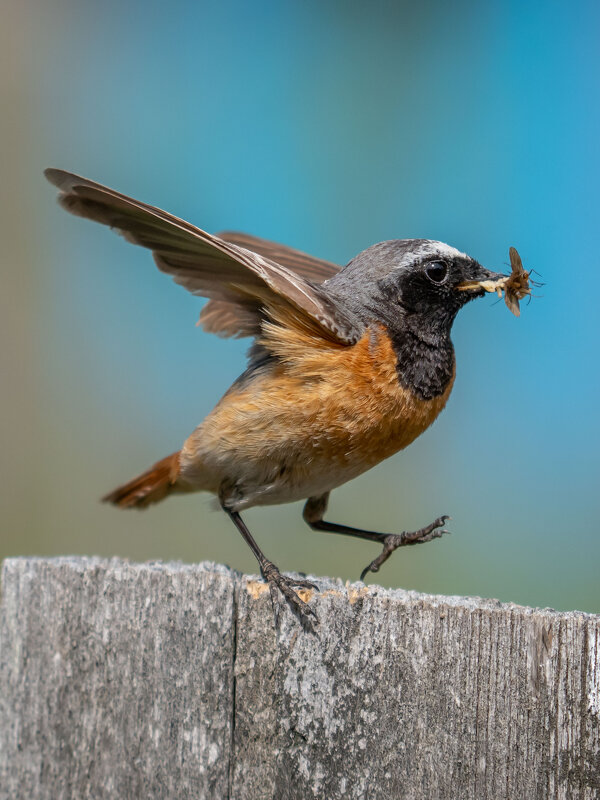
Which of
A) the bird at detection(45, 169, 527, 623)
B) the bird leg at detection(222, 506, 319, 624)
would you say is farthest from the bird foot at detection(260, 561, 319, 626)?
the bird at detection(45, 169, 527, 623)

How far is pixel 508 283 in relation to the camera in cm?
396

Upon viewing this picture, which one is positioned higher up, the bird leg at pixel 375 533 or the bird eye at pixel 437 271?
the bird eye at pixel 437 271

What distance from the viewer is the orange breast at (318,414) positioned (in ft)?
12.0

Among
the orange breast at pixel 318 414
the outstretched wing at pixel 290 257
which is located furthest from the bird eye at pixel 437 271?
the outstretched wing at pixel 290 257

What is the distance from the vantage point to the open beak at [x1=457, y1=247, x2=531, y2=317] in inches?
154

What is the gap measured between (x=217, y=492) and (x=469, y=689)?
85.1 inches

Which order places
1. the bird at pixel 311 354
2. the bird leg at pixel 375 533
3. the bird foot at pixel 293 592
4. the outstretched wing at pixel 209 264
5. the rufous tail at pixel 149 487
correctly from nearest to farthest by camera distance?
1. the bird foot at pixel 293 592
2. the outstretched wing at pixel 209 264
3. the bird at pixel 311 354
4. the bird leg at pixel 375 533
5. the rufous tail at pixel 149 487

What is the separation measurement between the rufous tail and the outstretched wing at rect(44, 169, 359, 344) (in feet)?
3.03

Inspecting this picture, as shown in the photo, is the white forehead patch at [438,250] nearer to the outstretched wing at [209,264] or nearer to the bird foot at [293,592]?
the outstretched wing at [209,264]

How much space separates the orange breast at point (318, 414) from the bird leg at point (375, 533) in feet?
1.42

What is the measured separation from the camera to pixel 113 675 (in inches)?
107

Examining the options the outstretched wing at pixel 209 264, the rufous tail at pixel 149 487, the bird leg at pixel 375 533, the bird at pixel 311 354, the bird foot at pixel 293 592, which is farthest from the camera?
the rufous tail at pixel 149 487

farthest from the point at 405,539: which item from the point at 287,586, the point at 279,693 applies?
the point at 279,693

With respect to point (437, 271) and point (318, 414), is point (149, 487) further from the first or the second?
point (437, 271)
